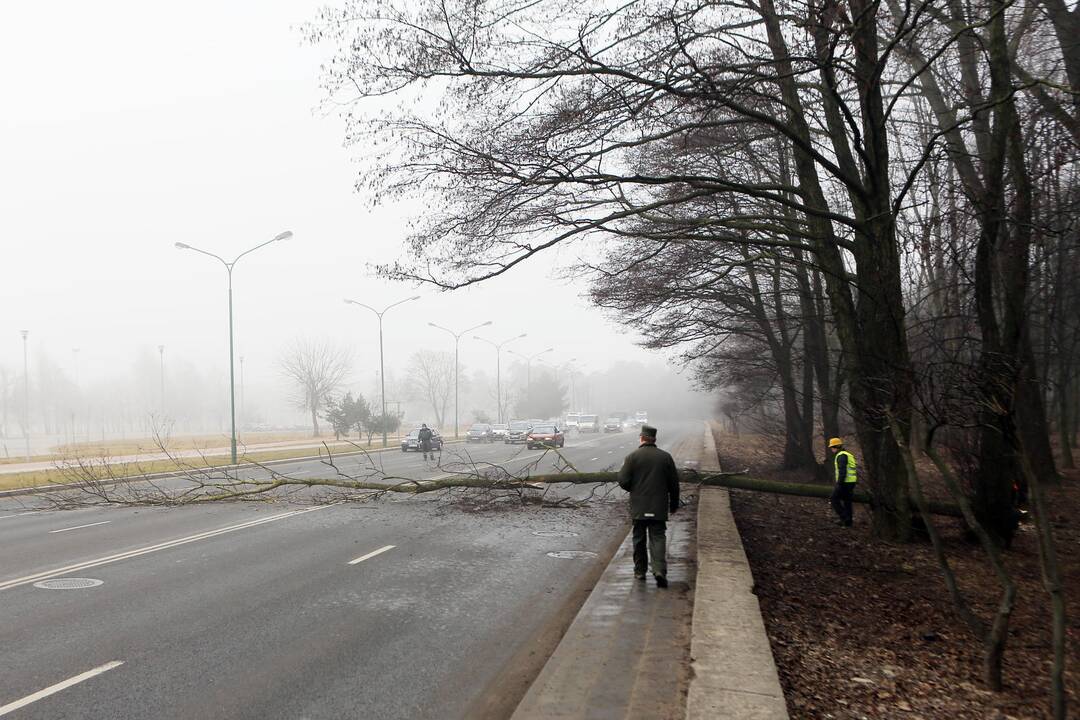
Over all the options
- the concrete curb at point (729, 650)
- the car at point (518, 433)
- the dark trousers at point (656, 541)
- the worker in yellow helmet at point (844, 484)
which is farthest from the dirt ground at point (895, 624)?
the car at point (518, 433)

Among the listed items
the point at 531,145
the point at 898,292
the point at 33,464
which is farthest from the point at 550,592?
the point at 33,464

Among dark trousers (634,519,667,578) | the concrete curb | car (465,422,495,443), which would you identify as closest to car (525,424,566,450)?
car (465,422,495,443)

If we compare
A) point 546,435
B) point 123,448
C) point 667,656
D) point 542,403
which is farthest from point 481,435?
point 667,656

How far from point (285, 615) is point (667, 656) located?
12.5 ft

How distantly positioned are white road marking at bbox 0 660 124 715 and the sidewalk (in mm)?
3303

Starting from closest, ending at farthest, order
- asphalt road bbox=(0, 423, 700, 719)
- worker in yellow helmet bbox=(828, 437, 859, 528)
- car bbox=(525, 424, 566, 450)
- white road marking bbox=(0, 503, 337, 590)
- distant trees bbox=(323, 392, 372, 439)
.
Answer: asphalt road bbox=(0, 423, 700, 719) → white road marking bbox=(0, 503, 337, 590) → worker in yellow helmet bbox=(828, 437, 859, 528) → car bbox=(525, 424, 566, 450) → distant trees bbox=(323, 392, 372, 439)

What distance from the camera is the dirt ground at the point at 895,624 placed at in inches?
197

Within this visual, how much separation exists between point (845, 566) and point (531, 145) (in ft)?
21.3

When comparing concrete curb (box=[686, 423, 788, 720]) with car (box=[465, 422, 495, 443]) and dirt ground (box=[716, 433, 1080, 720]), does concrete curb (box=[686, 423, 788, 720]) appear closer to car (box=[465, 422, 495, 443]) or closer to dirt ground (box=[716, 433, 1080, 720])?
dirt ground (box=[716, 433, 1080, 720])

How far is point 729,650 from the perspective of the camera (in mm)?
5625

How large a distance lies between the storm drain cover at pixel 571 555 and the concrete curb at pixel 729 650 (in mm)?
1967

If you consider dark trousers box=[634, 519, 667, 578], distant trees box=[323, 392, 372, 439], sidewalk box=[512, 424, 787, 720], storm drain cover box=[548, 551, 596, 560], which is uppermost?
distant trees box=[323, 392, 372, 439]

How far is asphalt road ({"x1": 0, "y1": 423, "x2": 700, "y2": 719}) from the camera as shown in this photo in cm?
533

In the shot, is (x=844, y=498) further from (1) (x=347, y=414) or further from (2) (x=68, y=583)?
(1) (x=347, y=414)
